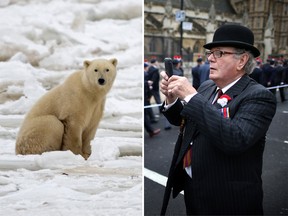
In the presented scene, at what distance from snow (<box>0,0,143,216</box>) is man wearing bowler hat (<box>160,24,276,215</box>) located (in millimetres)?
498

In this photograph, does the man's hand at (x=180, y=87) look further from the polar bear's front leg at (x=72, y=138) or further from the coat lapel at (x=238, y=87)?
the polar bear's front leg at (x=72, y=138)

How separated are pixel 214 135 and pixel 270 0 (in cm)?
168

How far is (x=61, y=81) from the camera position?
1.79m

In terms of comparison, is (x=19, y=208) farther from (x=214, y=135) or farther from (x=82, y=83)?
(x=214, y=135)

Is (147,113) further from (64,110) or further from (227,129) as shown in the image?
(227,129)

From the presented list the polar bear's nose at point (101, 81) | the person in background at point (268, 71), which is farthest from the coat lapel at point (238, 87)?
the person in background at point (268, 71)

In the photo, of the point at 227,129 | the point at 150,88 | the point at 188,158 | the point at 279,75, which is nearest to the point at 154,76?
the point at 150,88

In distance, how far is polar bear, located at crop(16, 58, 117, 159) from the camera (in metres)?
1.78

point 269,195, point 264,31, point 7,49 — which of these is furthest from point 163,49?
point 7,49

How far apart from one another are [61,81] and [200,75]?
4.06 metres

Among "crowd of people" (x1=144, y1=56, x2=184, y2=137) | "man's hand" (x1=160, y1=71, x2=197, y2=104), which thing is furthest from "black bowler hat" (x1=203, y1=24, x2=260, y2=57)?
"crowd of people" (x1=144, y1=56, x2=184, y2=137)

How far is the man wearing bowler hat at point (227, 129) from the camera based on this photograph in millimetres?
1183

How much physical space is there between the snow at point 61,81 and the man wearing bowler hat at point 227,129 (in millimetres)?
498

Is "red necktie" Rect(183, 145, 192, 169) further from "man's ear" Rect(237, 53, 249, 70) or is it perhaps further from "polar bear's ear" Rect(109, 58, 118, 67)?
"polar bear's ear" Rect(109, 58, 118, 67)
